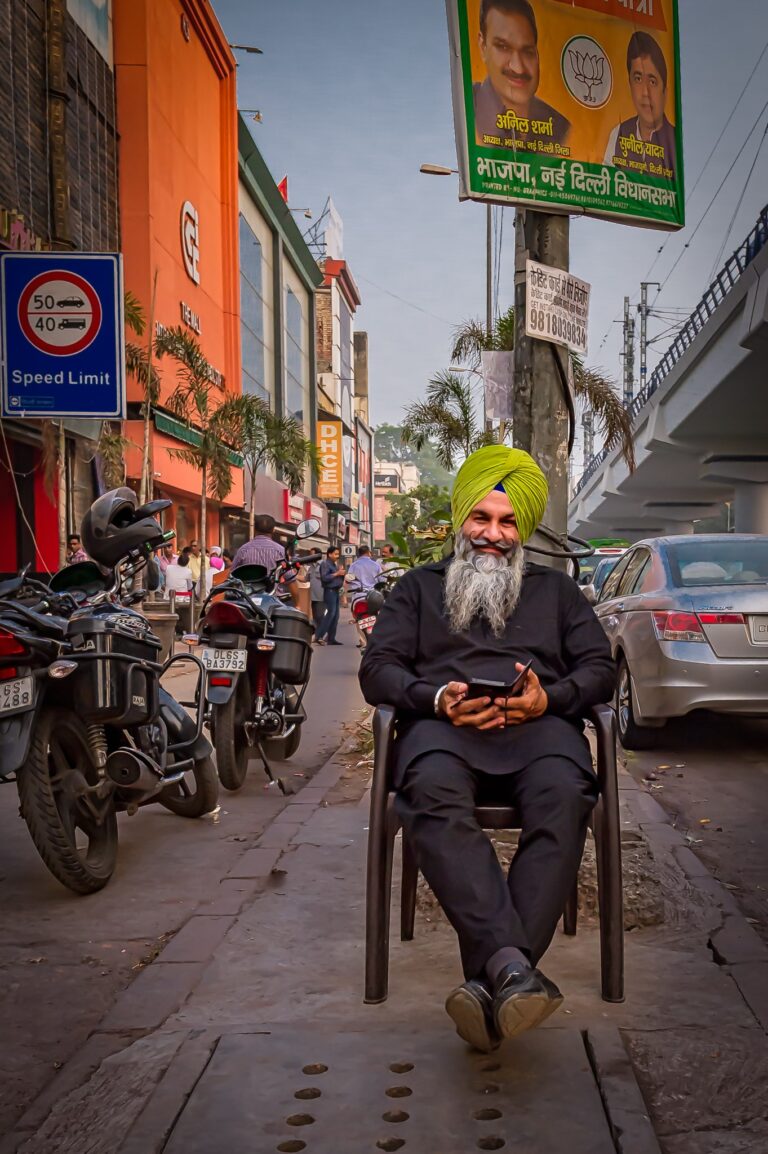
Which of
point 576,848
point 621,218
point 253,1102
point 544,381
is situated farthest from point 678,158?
point 253,1102

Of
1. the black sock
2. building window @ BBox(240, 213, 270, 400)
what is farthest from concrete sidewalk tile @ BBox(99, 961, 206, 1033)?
building window @ BBox(240, 213, 270, 400)

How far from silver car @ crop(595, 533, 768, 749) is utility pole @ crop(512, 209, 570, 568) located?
2.91 m

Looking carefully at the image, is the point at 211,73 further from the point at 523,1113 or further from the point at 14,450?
the point at 523,1113

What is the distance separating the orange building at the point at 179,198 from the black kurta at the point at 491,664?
1701cm

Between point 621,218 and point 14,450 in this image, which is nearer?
point 621,218

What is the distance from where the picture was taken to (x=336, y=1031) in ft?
9.65

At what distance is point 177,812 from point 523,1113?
3678 millimetres

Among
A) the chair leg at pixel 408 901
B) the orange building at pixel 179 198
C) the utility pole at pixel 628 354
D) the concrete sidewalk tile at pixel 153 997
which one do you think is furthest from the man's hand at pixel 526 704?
the utility pole at pixel 628 354

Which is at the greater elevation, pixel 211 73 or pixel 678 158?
pixel 211 73

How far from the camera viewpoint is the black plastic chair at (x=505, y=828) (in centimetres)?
302

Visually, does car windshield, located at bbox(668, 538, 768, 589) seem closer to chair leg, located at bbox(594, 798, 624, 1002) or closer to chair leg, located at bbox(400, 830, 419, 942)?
chair leg, located at bbox(400, 830, 419, 942)

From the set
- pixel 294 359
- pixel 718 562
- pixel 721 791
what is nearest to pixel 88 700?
pixel 721 791

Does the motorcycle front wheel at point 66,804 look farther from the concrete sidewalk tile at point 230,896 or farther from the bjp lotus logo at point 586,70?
the bjp lotus logo at point 586,70

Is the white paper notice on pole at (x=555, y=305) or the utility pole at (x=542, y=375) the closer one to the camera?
the white paper notice on pole at (x=555, y=305)
